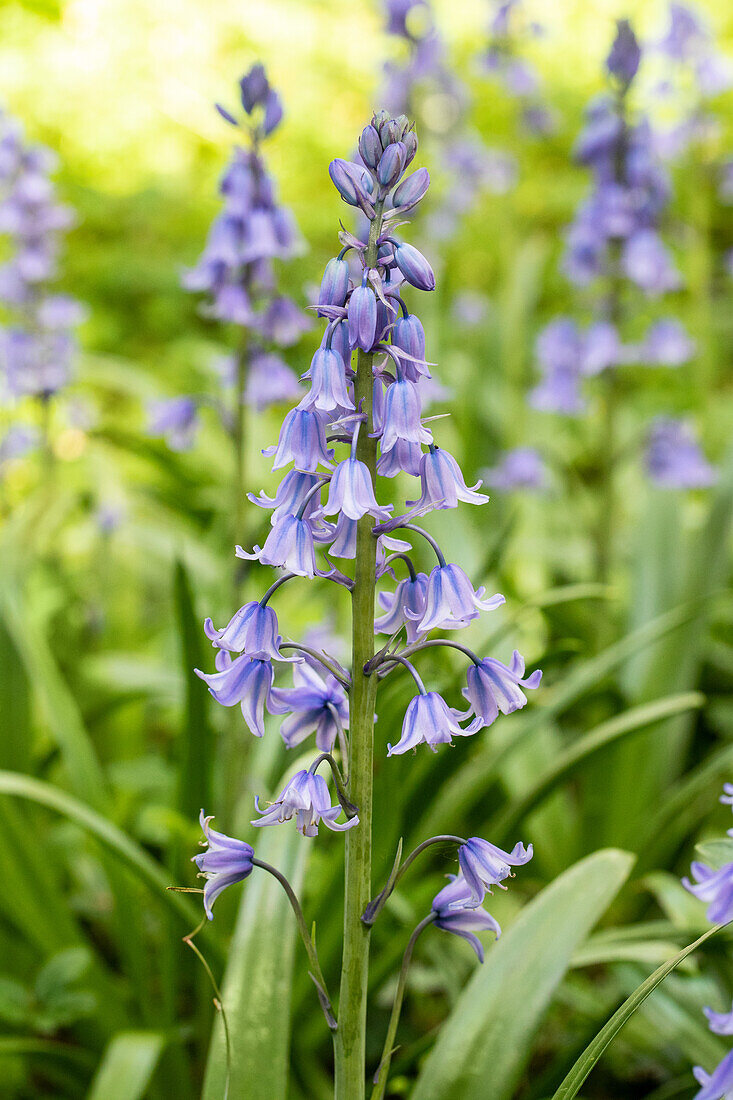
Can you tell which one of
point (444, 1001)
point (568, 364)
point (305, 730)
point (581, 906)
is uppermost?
point (568, 364)

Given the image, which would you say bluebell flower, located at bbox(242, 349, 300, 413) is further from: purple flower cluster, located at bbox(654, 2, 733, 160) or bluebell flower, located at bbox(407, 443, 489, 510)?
purple flower cluster, located at bbox(654, 2, 733, 160)

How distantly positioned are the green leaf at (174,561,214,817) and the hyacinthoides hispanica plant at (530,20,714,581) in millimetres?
1758

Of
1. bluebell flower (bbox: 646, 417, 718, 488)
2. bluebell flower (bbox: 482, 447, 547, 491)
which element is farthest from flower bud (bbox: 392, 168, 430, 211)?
bluebell flower (bbox: 482, 447, 547, 491)

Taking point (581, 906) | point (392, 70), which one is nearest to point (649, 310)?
point (392, 70)

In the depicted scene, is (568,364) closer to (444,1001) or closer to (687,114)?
(687,114)

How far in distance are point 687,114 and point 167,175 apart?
651 centimetres

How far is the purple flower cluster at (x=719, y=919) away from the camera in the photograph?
109 centimetres

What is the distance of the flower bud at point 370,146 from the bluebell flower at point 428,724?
674 mm

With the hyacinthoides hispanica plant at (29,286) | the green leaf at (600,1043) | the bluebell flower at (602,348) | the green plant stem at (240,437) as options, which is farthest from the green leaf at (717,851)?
the hyacinthoides hispanica plant at (29,286)

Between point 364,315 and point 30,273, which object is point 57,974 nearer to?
point 364,315

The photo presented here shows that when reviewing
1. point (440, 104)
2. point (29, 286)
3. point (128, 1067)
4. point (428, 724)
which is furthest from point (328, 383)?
point (440, 104)

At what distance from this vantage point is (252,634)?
47.0 inches

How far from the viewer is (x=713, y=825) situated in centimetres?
303

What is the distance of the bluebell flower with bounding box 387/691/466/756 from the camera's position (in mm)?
1165
